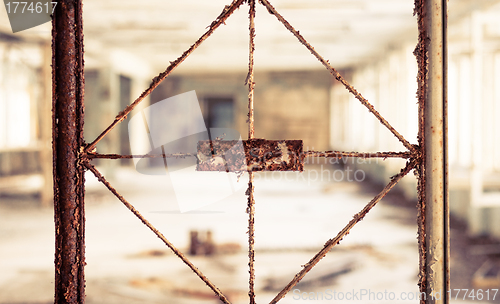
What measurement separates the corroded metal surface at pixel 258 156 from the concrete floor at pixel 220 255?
203cm

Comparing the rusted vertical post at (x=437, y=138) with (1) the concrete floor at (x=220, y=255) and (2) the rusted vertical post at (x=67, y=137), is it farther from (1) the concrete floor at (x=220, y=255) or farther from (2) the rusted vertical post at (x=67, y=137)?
(2) the rusted vertical post at (x=67, y=137)

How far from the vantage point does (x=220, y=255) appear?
175 inches

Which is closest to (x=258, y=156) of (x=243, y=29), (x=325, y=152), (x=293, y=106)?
(x=325, y=152)

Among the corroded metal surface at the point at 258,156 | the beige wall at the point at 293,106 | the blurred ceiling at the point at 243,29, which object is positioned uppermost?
the blurred ceiling at the point at 243,29

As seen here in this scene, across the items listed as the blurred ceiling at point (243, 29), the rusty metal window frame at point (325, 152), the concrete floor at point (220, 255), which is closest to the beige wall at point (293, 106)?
the blurred ceiling at point (243, 29)

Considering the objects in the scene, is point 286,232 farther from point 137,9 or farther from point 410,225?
point 137,9

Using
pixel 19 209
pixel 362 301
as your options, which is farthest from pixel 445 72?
pixel 19 209

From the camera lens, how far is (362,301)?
10.8 feet

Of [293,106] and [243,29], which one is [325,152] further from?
[293,106]

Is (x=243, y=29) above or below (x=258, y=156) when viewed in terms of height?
above

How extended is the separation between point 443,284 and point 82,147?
6.73 feet

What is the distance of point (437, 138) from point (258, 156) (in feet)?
3.05

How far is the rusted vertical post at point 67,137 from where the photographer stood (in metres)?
1.81

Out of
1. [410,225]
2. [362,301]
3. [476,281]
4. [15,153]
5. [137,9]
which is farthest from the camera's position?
[15,153]
